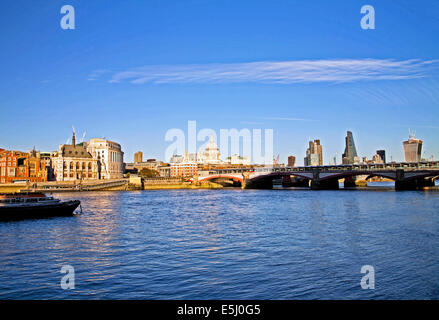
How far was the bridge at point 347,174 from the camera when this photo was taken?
11243 centimetres

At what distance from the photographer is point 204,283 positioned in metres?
17.5

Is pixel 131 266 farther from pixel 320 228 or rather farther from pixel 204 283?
pixel 320 228

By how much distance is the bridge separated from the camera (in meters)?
112

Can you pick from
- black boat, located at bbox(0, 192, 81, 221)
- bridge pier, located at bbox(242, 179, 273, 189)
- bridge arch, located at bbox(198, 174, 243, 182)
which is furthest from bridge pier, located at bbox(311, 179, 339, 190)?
black boat, located at bbox(0, 192, 81, 221)

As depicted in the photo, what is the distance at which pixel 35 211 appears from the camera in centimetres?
5031

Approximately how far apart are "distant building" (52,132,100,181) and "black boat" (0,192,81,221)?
13274 cm

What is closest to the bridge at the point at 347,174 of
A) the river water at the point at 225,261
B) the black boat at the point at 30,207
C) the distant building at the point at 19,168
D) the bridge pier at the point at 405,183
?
the bridge pier at the point at 405,183

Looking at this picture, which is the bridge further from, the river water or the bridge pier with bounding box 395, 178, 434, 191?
the river water

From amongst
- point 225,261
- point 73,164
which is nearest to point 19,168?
point 73,164

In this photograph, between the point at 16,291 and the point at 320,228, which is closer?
the point at 16,291
